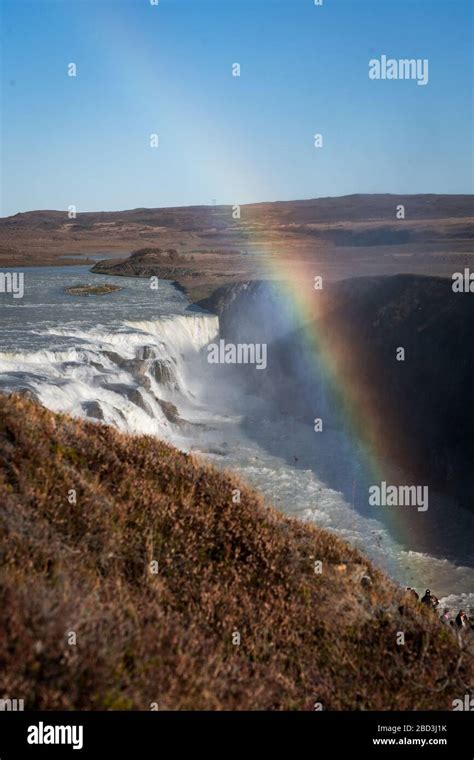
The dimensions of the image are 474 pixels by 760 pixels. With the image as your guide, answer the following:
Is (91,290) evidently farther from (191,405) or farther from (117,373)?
(117,373)

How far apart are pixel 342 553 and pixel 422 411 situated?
21177 millimetres

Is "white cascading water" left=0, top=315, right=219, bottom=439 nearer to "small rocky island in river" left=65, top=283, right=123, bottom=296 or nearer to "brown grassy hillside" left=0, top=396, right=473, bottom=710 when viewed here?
"brown grassy hillside" left=0, top=396, right=473, bottom=710

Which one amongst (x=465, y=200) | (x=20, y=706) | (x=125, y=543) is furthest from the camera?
(x=465, y=200)

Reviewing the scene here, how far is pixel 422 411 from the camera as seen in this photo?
91.5 feet

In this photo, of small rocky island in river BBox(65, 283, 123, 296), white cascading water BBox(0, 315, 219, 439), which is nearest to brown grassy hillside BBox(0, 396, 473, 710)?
white cascading water BBox(0, 315, 219, 439)

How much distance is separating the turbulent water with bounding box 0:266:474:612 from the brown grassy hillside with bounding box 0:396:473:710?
35.0 feet

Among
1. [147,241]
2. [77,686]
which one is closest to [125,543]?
[77,686]

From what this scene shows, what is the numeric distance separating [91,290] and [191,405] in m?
20.2

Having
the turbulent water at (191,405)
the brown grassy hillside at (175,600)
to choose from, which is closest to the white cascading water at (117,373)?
the turbulent water at (191,405)

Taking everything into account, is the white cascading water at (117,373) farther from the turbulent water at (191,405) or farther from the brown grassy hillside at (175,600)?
the brown grassy hillside at (175,600)

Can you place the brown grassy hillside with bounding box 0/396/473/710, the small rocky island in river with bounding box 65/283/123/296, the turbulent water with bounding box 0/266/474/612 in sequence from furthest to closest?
the small rocky island in river with bounding box 65/283/123/296, the turbulent water with bounding box 0/266/474/612, the brown grassy hillside with bounding box 0/396/473/710

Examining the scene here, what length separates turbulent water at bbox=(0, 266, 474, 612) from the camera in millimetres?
19797

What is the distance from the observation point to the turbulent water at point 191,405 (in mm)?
19797
